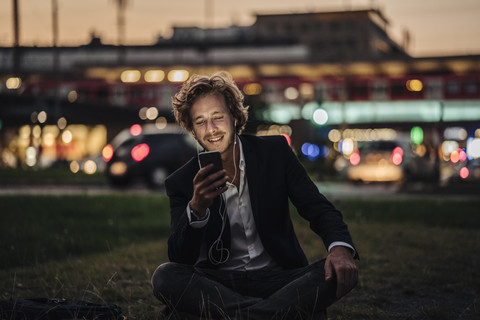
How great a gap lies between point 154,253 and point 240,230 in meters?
3.73

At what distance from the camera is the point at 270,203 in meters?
3.57

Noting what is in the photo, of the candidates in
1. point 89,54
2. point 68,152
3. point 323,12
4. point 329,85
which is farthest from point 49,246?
point 323,12

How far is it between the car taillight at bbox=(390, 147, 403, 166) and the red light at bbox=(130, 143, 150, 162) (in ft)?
22.5

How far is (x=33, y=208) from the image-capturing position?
10.8 meters

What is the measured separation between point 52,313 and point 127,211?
308 inches

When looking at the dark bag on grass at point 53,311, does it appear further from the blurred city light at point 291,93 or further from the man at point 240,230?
the blurred city light at point 291,93

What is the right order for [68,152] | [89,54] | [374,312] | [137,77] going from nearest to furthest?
1. [374,312]
2. [68,152]
3. [137,77]
4. [89,54]

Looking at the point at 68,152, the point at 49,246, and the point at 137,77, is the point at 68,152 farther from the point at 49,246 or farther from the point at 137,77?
the point at 49,246

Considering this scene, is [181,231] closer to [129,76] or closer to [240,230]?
[240,230]

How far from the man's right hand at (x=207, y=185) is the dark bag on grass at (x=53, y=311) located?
791 mm

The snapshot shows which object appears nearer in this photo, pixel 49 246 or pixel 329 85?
pixel 49 246

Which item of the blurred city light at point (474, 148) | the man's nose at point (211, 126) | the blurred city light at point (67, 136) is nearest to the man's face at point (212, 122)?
the man's nose at point (211, 126)

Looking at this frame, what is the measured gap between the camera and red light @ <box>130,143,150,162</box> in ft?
64.0

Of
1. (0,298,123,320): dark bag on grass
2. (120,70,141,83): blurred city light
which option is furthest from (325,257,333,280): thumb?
(120,70,141,83): blurred city light
